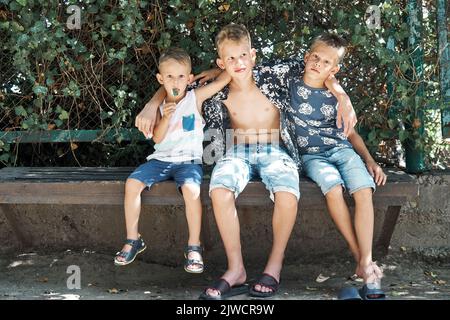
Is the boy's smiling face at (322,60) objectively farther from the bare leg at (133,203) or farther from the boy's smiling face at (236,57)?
the bare leg at (133,203)

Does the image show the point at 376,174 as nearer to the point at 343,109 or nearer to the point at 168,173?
the point at 343,109

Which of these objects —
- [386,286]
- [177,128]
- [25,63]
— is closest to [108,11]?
[25,63]

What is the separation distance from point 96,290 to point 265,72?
1497mm

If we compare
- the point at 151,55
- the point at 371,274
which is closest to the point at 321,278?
the point at 371,274

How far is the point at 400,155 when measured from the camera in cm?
483

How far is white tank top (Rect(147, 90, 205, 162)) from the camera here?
4.23m

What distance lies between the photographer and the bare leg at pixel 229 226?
3912 mm

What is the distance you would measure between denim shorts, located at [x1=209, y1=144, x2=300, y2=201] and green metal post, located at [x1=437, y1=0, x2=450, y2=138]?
1017mm

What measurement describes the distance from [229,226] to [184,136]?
2.03 feet

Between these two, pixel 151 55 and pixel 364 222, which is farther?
pixel 151 55

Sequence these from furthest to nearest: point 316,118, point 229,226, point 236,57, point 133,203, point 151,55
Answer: point 151,55 → point 316,118 → point 236,57 → point 133,203 → point 229,226

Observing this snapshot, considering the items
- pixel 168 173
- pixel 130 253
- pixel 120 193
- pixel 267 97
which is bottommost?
pixel 130 253

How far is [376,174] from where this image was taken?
414cm

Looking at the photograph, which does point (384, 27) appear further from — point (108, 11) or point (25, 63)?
point (25, 63)
